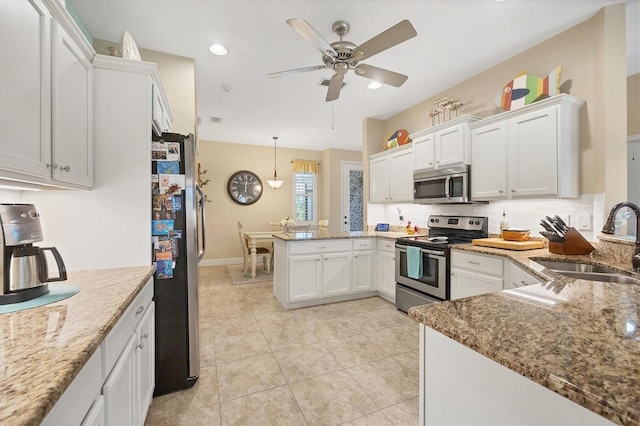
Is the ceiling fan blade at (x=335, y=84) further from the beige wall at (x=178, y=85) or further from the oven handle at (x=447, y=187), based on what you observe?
the oven handle at (x=447, y=187)

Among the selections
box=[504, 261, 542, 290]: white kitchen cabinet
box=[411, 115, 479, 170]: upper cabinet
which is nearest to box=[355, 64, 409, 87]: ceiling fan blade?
box=[411, 115, 479, 170]: upper cabinet

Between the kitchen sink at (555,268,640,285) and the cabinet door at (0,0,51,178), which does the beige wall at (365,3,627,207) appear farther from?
the cabinet door at (0,0,51,178)

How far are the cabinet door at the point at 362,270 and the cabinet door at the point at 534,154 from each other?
1802 mm

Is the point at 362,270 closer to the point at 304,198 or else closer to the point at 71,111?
the point at 71,111

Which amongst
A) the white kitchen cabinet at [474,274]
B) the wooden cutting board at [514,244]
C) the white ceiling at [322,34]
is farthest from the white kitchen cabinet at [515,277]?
the white ceiling at [322,34]

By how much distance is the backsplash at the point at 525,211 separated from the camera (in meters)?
2.29

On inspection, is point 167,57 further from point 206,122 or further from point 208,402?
point 208,402

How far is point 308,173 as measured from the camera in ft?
23.0

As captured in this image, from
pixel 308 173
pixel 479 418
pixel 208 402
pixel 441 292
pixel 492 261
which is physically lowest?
pixel 208 402

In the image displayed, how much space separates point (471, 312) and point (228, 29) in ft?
9.18

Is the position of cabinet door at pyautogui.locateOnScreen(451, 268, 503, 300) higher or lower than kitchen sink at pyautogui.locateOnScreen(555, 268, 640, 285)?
lower

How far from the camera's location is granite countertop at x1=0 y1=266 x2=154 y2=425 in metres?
0.54

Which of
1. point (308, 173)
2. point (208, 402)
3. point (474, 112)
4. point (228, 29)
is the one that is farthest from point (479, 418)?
point (308, 173)

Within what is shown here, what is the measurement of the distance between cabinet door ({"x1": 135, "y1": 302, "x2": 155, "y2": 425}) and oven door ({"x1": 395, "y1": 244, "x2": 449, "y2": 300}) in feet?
8.12
